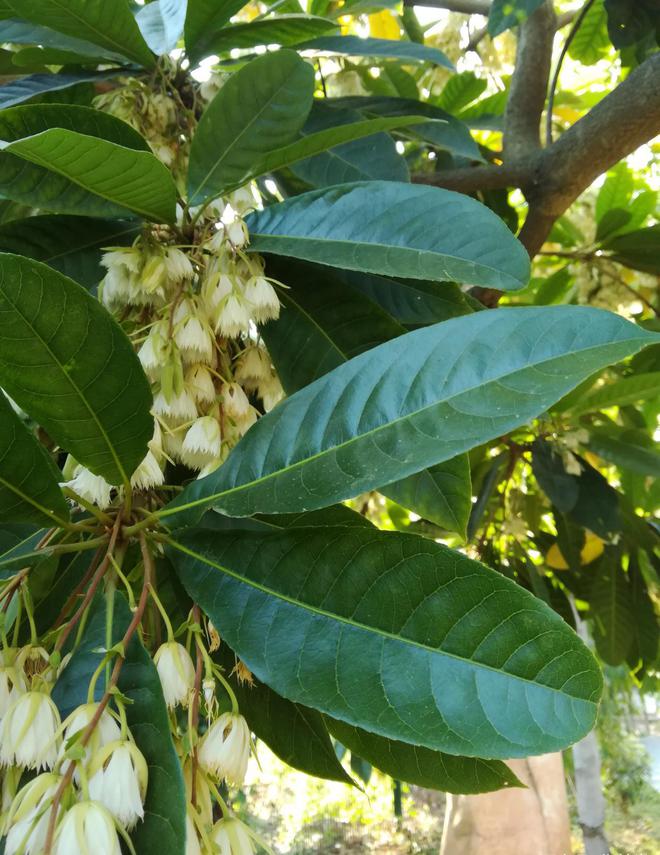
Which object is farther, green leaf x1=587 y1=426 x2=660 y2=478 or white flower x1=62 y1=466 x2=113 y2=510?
green leaf x1=587 y1=426 x2=660 y2=478

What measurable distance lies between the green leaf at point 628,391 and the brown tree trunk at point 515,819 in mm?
1950

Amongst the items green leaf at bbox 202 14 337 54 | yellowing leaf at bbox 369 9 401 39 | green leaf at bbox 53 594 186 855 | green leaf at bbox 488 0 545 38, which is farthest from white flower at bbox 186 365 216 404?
yellowing leaf at bbox 369 9 401 39

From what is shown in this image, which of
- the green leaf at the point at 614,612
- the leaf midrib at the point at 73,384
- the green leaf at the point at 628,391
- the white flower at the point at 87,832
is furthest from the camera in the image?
the green leaf at the point at 614,612

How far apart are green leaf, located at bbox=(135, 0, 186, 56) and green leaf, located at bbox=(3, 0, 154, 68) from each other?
18mm

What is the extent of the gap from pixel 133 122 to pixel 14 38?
0.19 meters

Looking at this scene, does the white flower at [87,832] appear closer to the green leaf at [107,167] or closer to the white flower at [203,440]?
the white flower at [203,440]

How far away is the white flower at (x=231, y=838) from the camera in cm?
47

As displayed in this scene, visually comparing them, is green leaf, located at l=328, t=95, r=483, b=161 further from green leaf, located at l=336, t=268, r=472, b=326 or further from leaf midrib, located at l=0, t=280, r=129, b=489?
leaf midrib, located at l=0, t=280, r=129, b=489

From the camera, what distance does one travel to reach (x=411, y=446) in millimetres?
484

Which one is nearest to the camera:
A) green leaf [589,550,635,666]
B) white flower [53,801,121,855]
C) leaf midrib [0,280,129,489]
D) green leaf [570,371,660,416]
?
white flower [53,801,121,855]

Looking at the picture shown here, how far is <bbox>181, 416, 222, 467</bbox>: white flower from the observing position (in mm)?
672

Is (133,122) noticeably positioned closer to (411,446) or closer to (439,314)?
(439,314)

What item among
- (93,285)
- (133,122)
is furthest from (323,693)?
(133,122)

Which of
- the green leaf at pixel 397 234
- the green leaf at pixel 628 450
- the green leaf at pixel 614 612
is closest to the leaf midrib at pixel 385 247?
the green leaf at pixel 397 234
